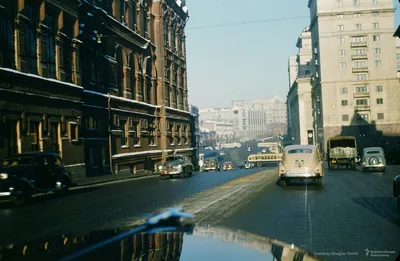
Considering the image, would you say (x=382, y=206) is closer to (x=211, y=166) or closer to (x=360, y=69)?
(x=211, y=166)

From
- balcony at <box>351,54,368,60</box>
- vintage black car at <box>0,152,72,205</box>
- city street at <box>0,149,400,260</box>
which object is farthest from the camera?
balcony at <box>351,54,368,60</box>

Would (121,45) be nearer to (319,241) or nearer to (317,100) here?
(319,241)

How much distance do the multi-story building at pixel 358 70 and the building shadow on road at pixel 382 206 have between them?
70.4 metres

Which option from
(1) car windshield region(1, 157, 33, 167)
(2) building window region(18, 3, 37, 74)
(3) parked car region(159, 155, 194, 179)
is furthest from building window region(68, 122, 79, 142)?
(1) car windshield region(1, 157, 33, 167)

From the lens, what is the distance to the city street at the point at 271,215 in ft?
25.5

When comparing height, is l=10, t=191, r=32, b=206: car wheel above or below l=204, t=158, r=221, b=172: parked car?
above

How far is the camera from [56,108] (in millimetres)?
25109

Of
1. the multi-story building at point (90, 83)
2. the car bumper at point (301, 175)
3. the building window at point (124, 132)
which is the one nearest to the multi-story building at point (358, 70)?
the multi-story building at point (90, 83)

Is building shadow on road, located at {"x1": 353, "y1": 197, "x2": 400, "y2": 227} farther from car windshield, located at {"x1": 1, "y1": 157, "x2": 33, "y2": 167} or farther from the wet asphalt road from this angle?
car windshield, located at {"x1": 1, "y1": 157, "x2": 33, "y2": 167}

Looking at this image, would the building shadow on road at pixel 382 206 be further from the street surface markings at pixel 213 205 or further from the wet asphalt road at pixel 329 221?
the street surface markings at pixel 213 205

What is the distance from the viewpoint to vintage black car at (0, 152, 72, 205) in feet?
47.6

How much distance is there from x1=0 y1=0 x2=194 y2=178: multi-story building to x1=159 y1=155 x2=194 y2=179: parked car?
535 centimetres

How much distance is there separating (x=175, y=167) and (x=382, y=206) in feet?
63.1

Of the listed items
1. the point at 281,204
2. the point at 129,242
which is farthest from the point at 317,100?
the point at 129,242
